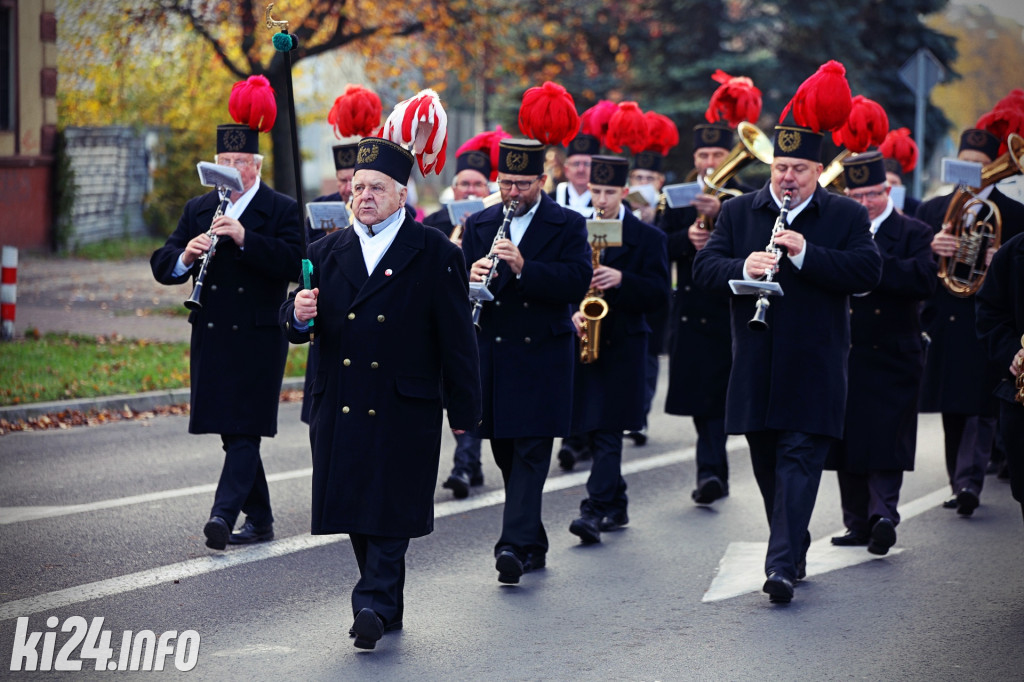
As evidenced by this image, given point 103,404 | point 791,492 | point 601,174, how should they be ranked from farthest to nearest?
point 103,404 < point 601,174 < point 791,492

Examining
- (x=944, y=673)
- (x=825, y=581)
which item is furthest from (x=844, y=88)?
(x=944, y=673)

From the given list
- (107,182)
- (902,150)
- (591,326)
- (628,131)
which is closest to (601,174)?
(591,326)

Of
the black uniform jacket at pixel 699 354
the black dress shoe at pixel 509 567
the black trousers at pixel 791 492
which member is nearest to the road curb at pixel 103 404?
the black uniform jacket at pixel 699 354

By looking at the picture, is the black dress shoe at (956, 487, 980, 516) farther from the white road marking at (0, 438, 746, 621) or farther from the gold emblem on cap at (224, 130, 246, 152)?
the gold emblem on cap at (224, 130, 246, 152)

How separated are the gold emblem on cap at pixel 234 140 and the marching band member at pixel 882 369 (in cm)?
344

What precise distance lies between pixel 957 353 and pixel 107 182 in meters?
21.7

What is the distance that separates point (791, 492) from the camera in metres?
7.00

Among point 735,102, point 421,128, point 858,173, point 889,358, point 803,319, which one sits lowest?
point 889,358

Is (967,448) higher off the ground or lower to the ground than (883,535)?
higher

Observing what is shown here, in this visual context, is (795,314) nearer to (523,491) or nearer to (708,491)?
(523,491)

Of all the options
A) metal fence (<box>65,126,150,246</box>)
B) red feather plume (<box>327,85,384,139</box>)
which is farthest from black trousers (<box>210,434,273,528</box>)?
metal fence (<box>65,126,150,246</box>)

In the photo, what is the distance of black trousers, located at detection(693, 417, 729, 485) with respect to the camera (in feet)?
30.9

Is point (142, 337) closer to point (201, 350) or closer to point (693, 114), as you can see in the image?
point (201, 350)

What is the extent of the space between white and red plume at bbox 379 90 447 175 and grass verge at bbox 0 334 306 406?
6.66 meters
